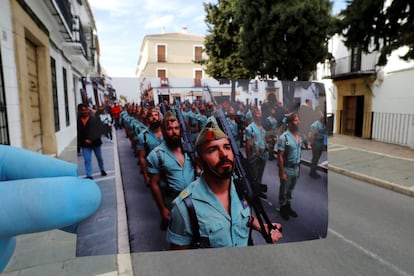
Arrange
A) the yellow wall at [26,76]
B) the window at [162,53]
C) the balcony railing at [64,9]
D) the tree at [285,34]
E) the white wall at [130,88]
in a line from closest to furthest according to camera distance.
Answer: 1. the white wall at [130,88]
2. the yellow wall at [26,76]
3. the balcony railing at [64,9]
4. the tree at [285,34]
5. the window at [162,53]

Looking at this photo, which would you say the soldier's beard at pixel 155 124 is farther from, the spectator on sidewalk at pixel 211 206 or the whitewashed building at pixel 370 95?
the whitewashed building at pixel 370 95

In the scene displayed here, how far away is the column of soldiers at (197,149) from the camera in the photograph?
162 cm

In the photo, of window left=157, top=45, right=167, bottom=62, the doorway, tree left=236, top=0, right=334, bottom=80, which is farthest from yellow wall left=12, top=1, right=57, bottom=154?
window left=157, top=45, right=167, bottom=62

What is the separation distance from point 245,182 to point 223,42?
1580cm

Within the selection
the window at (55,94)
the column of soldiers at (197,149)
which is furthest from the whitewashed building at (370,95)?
the window at (55,94)

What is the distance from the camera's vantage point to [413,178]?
6930 millimetres

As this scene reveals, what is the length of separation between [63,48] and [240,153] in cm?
1181

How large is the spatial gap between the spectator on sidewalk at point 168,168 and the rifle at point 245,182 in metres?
0.28

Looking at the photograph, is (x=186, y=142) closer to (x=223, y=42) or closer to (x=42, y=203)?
(x=42, y=203)

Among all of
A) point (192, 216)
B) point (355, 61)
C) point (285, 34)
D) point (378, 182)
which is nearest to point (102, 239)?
point (192, 216)

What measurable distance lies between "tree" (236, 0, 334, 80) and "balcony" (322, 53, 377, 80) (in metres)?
3.77

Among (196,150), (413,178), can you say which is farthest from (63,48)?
(413,178)

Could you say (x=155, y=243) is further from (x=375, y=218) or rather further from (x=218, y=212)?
(x=375, y=218)

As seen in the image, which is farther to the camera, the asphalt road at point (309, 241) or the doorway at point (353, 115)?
the doorway at point (353, 115)
